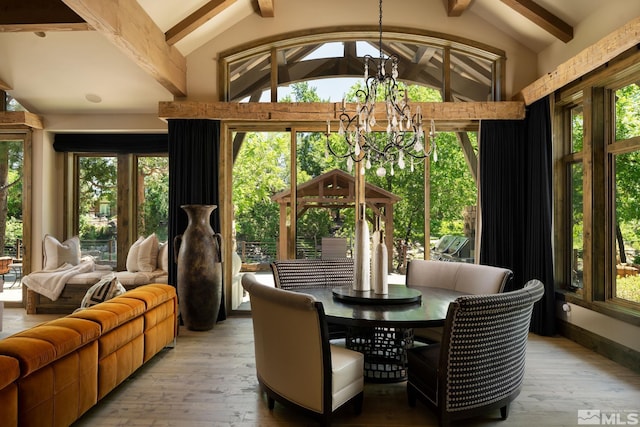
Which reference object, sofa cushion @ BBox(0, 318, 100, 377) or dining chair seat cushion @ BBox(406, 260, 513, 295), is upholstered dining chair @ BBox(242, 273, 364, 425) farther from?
dining chair seat cushion @ BBox(406, 260, 513, 295)

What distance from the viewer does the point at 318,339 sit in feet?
7.49

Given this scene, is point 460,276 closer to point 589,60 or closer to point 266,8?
point 589,60

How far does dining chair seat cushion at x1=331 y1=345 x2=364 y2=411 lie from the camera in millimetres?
2379

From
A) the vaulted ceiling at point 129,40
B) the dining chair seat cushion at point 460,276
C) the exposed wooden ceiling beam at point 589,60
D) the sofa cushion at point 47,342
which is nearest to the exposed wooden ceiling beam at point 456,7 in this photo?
the vaulted ceiling at point 129,40

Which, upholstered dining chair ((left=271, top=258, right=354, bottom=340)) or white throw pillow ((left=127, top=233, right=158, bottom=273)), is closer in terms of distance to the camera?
upholstered dining chair ((left=271, top=258, right=354, bottom=340))

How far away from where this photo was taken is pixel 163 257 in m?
5.43

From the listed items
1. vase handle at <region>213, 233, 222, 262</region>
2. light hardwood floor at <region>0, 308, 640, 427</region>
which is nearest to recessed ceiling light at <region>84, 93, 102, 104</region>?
vase handle at <region>213, 233, 222, 262</region>

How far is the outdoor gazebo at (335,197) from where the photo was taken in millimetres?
5234

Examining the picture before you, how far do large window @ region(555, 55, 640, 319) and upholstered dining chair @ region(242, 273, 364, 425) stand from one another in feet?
8.63

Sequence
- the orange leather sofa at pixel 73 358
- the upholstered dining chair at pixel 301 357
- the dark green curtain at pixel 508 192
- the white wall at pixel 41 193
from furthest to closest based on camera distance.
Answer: the white wall at pixel 41 193
the dark green curtain at pixel 508 192
the upholstered dining chair at pixel 301 357
the orange leather sofa at pixel 73 358

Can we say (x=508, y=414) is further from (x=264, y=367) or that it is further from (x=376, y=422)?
(x=264, y=367)

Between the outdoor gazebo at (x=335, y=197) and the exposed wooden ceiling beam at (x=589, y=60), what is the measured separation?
1939 mm

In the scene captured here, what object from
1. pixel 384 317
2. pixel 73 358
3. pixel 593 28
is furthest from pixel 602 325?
pixel 73 358

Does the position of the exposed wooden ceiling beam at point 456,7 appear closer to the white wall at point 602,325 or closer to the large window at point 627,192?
the large window at point 627,192
